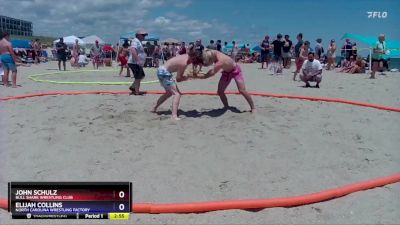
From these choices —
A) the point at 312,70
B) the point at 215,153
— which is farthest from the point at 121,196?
the point at 312,70

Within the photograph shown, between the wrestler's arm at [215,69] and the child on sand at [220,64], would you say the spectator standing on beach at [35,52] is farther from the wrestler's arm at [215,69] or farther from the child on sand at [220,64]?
the wrestler's arm at [215,69]

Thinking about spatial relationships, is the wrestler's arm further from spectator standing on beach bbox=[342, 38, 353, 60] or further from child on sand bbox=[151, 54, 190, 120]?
spectator standing on beach bbox=[342, 38, 353, 60]

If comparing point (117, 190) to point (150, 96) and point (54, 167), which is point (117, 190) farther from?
point (150, 96)

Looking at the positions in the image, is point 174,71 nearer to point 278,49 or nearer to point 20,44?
point 278,49

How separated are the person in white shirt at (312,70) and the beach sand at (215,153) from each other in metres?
3.67

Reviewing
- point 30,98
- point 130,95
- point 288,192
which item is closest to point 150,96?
point 130,95

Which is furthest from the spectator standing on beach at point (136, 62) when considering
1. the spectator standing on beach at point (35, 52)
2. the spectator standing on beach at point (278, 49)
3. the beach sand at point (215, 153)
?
the spectator standing on beach at point (35, 52)

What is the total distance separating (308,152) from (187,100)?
3832mm

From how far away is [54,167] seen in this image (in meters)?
4.78
